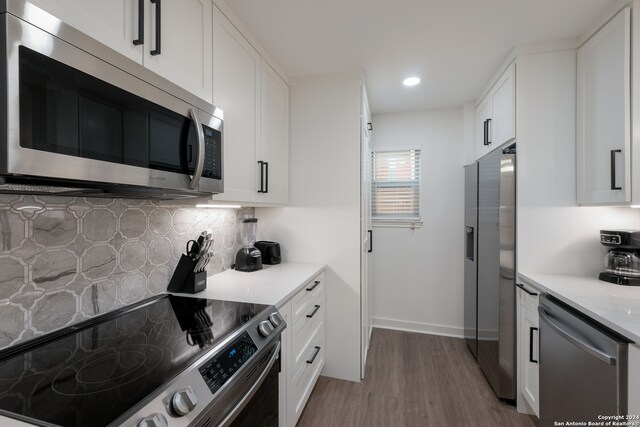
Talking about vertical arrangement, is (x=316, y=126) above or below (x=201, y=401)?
above

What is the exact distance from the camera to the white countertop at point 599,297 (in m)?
1.10

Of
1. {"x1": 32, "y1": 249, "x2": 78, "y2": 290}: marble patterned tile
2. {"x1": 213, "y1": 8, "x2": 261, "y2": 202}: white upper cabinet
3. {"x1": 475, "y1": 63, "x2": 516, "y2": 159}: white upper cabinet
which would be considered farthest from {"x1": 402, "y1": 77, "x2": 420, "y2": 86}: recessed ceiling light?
{"x1": 32, "y1": 249, "x2": 78, "y2": 290}: marble patterned tile

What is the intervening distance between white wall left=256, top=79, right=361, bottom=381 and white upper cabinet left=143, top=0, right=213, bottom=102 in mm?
1058

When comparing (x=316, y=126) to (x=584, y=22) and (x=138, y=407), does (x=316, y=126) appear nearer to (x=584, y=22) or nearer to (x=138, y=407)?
(x=584, y=22)

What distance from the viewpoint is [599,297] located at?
1393mm

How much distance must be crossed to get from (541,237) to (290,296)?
1.71 m

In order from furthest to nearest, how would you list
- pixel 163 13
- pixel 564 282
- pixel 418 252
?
pixel 418 252 < pixel 564 282 < pixel 163 13

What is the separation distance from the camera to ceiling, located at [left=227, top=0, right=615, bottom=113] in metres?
1.55

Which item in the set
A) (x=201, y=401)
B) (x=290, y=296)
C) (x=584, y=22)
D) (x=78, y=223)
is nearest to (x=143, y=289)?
(x=78, y=223)

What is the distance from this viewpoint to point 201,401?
76 centimetres

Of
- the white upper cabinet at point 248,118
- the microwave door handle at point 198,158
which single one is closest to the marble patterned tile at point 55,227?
the microwave door handle at point 198,158

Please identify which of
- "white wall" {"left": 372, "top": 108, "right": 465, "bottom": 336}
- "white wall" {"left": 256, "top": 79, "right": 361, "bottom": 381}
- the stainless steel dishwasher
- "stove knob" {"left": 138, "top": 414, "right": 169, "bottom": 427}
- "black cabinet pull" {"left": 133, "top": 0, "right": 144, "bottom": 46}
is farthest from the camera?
"white wall" {"left": 372, "top": 108, "right": 465, "bottom": 336}

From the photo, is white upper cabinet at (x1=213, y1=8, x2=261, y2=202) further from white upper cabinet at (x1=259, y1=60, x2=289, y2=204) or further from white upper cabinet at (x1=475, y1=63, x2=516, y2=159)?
white upper cabinet at (x1=475, y1=63, x2=516, y2=159)

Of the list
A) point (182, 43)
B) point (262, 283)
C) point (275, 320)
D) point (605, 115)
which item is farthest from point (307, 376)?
point (605, 115)
